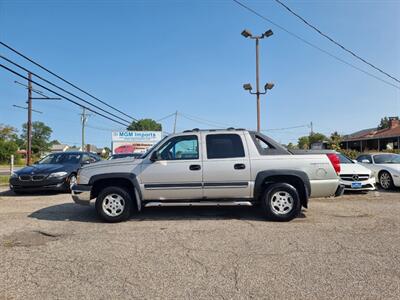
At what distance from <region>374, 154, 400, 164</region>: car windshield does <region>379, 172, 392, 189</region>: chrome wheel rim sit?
826mm

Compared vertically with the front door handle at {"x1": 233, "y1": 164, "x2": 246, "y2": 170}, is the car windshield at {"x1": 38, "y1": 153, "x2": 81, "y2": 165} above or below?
above

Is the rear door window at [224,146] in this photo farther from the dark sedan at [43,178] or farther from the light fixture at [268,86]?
the light fixture at [268,86]

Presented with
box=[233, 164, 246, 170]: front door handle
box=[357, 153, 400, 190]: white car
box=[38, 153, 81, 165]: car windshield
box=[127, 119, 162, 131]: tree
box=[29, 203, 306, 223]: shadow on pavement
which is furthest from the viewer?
box=[127, 119, 162, 131]: tree

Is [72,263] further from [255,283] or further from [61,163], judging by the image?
[61,163]

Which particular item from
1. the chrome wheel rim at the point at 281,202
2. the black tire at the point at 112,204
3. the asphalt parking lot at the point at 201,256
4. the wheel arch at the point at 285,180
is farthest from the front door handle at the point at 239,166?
the black tire at the point at 112,204

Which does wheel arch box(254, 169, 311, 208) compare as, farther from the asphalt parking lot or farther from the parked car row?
the parked car row

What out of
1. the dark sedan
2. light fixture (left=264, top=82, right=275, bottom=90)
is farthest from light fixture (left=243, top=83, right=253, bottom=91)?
the dark sedan

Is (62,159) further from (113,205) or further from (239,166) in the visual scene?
(239,166)

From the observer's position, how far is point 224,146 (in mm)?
6535

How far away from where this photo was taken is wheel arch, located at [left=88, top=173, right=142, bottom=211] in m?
6.36

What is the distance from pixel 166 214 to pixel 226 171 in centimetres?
176

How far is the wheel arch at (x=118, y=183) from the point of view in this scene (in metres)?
6.36

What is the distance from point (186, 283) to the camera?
140 inches

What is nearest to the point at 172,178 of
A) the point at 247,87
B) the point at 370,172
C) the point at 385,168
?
the point at 370,172
